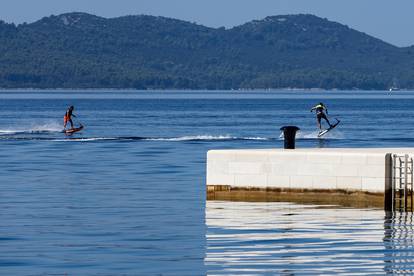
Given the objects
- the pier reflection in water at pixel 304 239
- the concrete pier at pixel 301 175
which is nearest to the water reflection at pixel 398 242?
the pier reflection in water at pixel 304 239

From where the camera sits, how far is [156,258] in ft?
75.4

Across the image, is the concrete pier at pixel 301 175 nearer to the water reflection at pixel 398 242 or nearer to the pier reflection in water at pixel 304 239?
the pier reflection in water at pixel 304 239

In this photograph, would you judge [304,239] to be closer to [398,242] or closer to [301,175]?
[398,242]

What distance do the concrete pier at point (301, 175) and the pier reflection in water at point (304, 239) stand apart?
0.38 meters

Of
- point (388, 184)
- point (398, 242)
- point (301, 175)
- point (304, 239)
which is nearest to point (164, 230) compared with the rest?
point (304, 239)

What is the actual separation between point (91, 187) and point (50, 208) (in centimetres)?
633

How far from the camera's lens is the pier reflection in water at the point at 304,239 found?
22.0m

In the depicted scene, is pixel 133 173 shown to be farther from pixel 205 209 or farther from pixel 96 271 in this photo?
pixel 96 271

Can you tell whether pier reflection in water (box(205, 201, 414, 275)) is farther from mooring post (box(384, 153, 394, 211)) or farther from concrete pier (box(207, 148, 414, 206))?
concrete pier (box(207, 148, 414, 206))

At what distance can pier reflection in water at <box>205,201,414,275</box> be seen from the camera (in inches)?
865

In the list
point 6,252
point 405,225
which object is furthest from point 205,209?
point 6,252

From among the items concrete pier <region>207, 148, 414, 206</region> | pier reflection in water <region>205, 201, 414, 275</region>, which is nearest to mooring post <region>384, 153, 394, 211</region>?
concrete pier <region>207, 148, 414, 206</region>

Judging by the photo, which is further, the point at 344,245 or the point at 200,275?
the point at 344,245

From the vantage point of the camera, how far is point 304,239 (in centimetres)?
2547
